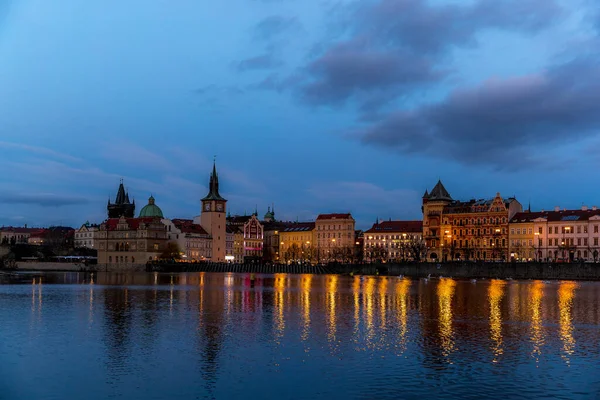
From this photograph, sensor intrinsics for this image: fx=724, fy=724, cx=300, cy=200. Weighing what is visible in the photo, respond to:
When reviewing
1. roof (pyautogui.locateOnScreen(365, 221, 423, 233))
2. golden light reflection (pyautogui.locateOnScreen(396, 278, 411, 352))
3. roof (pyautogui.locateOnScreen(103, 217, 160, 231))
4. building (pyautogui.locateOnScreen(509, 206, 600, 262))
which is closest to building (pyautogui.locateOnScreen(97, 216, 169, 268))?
roof (pyautogui.locateOnScreen(103, 217, 160, 231))

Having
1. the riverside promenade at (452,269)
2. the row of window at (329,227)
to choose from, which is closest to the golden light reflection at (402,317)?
the riverside promenade at (452,269)

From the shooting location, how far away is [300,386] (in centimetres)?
2384

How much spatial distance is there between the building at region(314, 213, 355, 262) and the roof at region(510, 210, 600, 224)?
158 ft

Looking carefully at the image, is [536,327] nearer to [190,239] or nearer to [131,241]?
[190,239]

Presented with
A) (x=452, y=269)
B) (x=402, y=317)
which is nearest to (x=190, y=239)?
(x=452, y=269)

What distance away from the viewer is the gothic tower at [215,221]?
193 meters

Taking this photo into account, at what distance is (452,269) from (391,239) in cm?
5407

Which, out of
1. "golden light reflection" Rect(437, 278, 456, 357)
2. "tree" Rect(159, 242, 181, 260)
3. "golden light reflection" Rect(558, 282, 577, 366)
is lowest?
"golden light reflection" Rect(558, 282, 577, 366)

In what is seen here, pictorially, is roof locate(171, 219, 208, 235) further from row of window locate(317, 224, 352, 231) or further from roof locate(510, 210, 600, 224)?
roof locate(510, 210, 600, 224)

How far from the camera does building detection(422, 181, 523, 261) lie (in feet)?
504

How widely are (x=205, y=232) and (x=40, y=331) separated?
15687 cm

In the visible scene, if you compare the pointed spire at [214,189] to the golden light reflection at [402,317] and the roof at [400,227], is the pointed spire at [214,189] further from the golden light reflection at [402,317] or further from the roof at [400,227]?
the golden light reflection at [402,317]

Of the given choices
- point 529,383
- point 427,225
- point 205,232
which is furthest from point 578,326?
point 205,232

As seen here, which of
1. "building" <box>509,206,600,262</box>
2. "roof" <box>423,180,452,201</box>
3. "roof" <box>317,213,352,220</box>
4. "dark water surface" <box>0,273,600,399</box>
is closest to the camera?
"dark water surface" <box>0,273,600,399</box>
